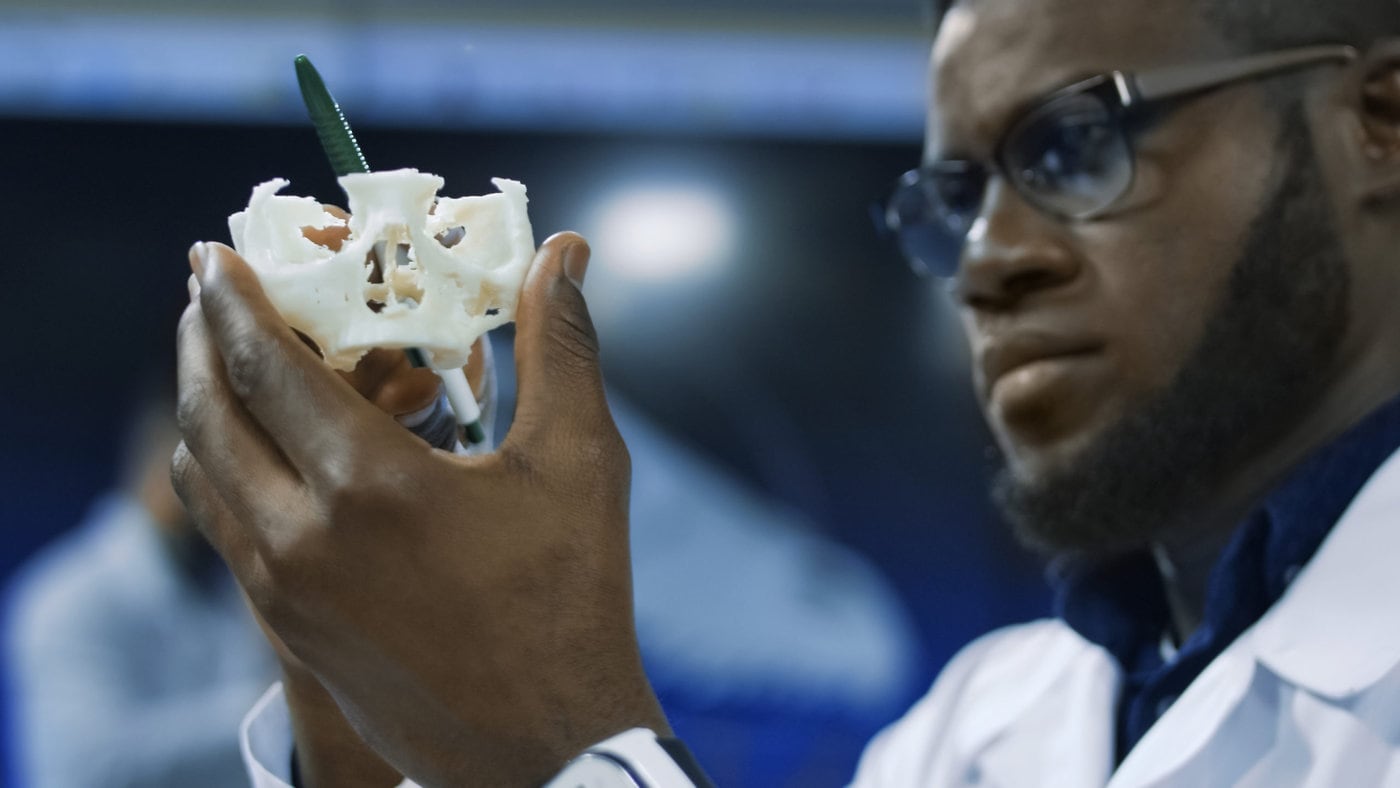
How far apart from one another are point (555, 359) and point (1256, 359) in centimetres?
61

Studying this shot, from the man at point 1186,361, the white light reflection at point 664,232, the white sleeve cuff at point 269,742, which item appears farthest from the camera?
the white light reflection at point 664,232

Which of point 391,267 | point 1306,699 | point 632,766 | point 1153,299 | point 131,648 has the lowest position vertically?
point 131,648

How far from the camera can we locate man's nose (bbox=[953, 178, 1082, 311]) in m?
0.88

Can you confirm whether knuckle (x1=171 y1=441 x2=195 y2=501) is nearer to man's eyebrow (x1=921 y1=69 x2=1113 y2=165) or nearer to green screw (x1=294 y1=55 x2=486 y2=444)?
green screw (x1=294 y1=55 x2=486 y2=444)

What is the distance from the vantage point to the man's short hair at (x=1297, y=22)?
0.89m

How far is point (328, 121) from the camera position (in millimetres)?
509

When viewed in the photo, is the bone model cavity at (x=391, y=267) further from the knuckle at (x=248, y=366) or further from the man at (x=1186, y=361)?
the man at (x=1186, y=361)

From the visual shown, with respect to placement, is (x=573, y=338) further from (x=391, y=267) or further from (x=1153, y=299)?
(x=1153, y=299)

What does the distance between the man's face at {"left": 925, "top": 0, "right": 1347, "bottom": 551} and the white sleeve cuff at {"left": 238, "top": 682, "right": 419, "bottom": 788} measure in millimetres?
554

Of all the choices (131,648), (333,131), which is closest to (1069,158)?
(333,131)

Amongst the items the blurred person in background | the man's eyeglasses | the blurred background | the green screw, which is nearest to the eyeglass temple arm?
the man's eyeglasses

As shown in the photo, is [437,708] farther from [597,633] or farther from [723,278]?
[723,278]

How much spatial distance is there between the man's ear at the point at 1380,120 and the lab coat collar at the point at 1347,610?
0.22m

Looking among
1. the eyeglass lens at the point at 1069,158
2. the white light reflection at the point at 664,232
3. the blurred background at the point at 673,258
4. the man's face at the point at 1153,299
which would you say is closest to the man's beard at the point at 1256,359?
the man's face at the point at 1153,299
